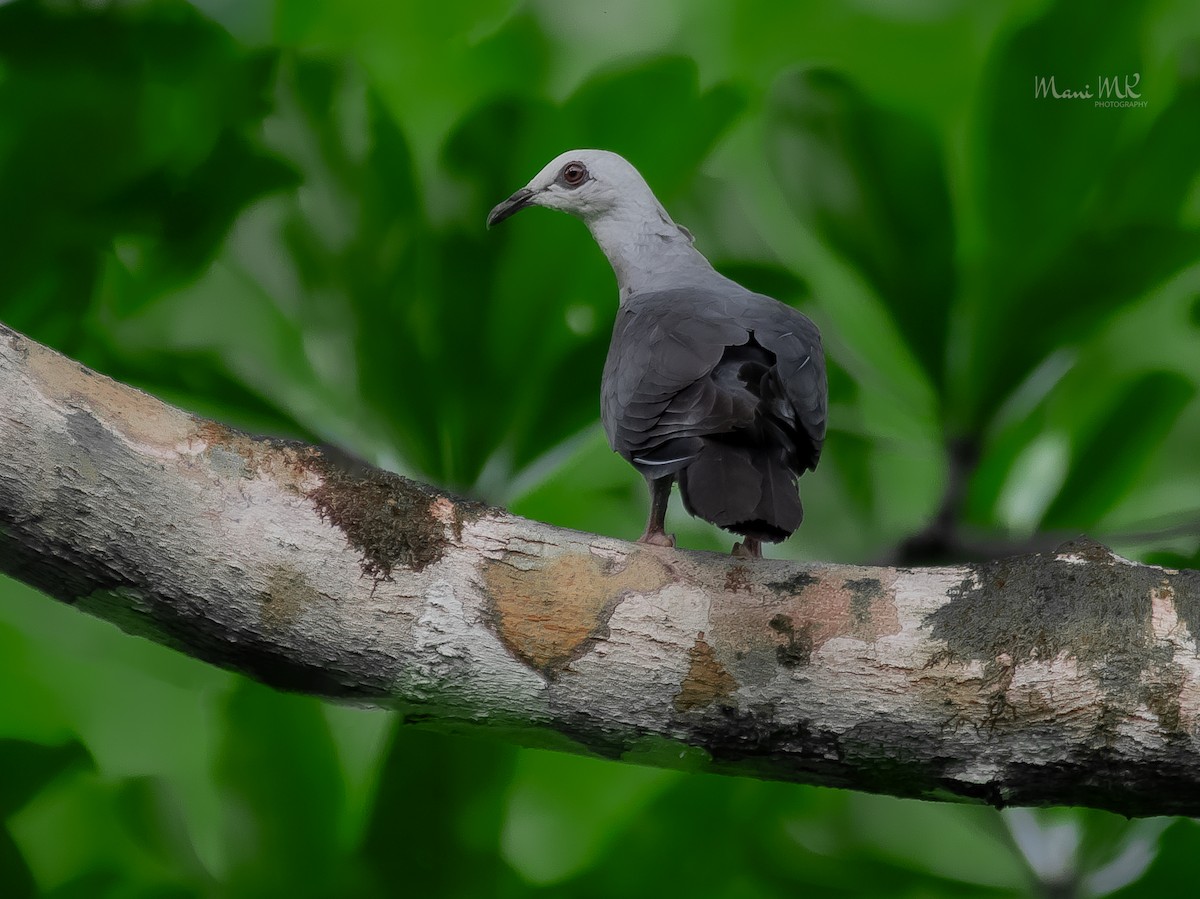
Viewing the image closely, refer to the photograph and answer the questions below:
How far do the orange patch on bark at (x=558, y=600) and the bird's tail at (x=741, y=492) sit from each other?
9 centimetres

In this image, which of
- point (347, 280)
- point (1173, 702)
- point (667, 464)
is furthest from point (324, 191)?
point (1173, 702)

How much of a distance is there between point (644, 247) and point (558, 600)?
83cm

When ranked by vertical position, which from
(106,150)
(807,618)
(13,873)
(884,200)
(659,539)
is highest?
(106,150)

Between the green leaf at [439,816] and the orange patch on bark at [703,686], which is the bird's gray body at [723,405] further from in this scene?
the green leaf at [439,816]

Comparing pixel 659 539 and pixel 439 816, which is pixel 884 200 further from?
pixel 439 816

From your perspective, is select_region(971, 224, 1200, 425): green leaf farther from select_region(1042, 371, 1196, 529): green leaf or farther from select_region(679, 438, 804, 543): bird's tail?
select_region(679, 438, 804, 543): bird's tail

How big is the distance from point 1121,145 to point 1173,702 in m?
1.45

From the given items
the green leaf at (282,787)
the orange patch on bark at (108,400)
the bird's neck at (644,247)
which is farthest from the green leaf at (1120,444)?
the orange patch on bark at (108,400)

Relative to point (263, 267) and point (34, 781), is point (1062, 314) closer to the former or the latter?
point (263, 267)

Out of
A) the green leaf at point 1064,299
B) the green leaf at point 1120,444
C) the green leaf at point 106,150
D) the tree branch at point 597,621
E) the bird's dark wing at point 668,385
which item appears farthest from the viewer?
the green leaf at point 106,150

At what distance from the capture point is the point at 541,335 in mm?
2119

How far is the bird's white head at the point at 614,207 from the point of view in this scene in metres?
1.79

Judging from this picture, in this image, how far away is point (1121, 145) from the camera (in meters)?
2.16

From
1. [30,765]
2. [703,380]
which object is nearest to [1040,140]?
[703,380]
